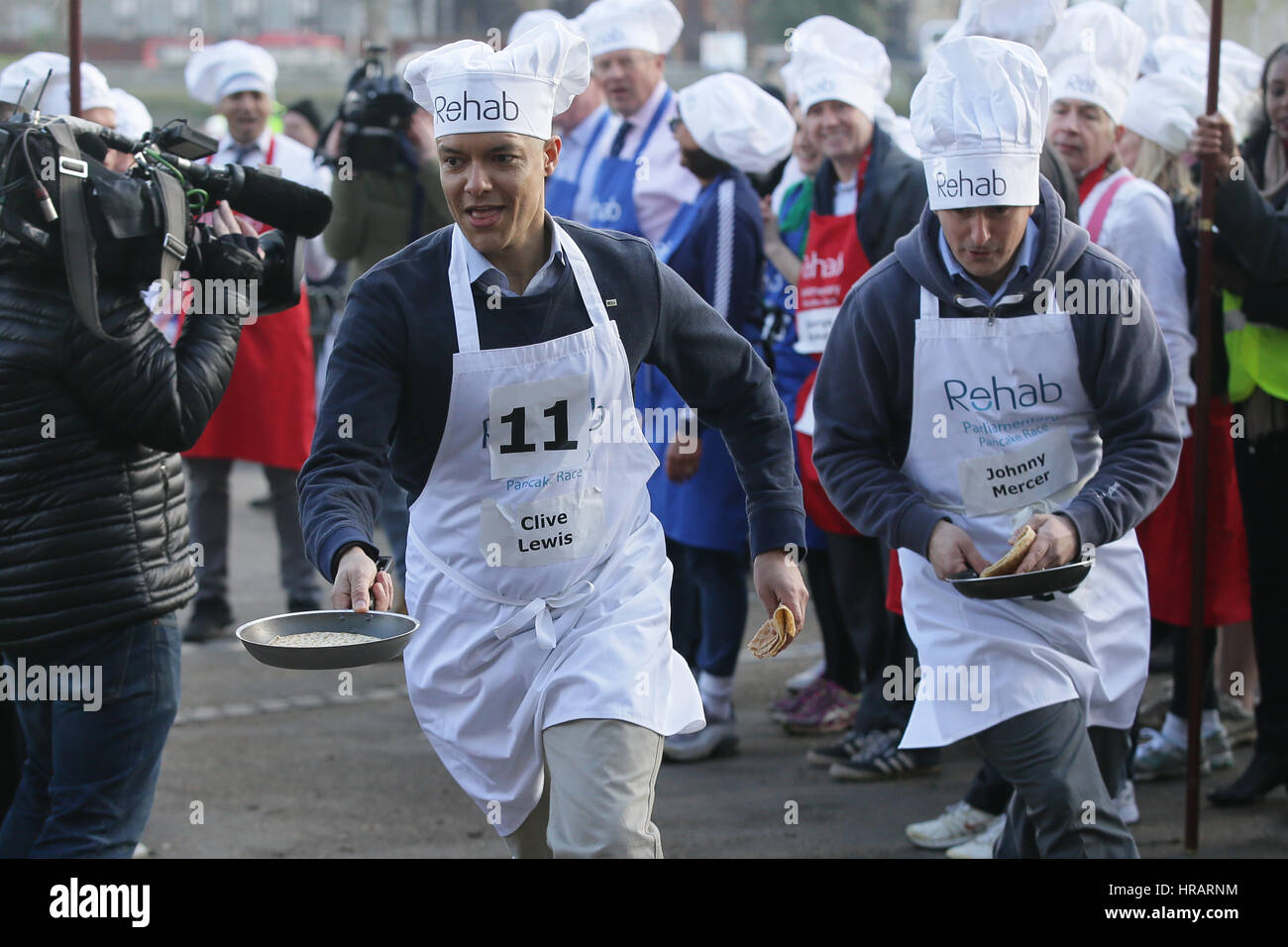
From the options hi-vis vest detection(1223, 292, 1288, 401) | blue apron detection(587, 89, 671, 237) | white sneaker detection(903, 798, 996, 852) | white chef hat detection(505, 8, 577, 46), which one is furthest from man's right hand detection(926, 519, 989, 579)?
blue apron detection(587, 89, 671, 237)

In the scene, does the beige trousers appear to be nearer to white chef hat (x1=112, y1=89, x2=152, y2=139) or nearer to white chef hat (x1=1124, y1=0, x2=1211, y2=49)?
white chef hat (x1=112, y1=89, x2=152, y2=139)

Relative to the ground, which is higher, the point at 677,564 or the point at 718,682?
the point at 677,564

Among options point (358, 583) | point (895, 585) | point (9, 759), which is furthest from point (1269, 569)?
point (9, 759)

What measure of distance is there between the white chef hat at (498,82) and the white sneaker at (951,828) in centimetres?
253

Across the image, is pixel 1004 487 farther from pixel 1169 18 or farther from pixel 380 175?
pixel 380 175

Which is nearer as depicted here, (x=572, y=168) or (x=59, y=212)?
(x=59, y=212)

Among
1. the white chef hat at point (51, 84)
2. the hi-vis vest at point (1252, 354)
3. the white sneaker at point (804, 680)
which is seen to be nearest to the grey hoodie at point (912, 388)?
the hi-vis vest at point (1252, 354)

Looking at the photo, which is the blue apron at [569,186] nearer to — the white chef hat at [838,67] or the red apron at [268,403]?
the white chef hat at [838,67]

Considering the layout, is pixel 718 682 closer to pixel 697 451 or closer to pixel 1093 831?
pixel 697 451

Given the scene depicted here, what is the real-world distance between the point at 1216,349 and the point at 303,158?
170 inches

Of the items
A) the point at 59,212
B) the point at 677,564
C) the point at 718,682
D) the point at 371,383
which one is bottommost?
the point at 718,682
